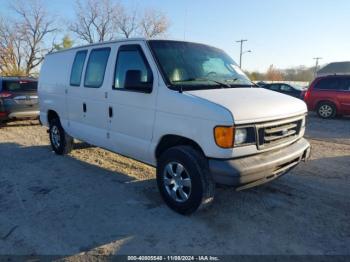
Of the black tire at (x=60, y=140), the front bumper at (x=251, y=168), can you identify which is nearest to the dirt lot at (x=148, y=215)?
the front bumper at (x=251, y=168)

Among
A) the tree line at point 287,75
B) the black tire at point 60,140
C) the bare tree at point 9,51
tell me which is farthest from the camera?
the tree line at point 287,75

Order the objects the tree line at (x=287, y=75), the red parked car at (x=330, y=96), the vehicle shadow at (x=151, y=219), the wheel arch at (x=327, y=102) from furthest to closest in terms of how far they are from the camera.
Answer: the tree line at (x=287, y=75), the wheel arch at (x=327, y=102), the red parked car at (x=330, y=96), the vehicle shadow at (x=151, y=219)

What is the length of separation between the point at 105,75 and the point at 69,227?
7.88 ft

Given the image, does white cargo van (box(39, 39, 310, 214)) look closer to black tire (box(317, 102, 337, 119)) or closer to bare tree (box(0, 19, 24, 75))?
black tire (box(317, 102, 337, 119))

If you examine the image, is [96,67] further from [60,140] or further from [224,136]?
[224,136]

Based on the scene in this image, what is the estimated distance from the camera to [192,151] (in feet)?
12.1

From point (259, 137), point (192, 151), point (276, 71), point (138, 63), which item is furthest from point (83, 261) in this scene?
point (276, 71)

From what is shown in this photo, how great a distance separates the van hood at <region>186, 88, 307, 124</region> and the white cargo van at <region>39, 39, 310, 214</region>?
13 mm

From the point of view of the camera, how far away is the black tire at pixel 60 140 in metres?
6.63

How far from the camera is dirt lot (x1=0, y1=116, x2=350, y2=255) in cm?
327

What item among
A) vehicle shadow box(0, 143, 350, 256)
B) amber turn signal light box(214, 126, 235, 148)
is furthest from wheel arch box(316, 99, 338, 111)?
amber turn signal light box(214, 126, 235, 148)

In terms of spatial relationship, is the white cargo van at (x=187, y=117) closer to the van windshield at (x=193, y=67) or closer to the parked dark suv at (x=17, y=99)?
the van windshield at (x=193, y=67)

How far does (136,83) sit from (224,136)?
1506mm

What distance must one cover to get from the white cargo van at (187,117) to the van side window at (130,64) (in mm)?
14
